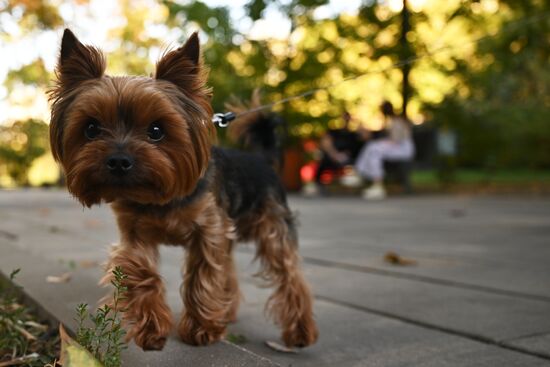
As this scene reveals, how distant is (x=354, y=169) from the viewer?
18719 mm

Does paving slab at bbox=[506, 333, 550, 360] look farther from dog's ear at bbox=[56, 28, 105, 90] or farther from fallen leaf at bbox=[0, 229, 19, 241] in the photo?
fallen leaf at bbox=[0, 229, 19, 241]

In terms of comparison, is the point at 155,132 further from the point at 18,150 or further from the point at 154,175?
the point at 18,150

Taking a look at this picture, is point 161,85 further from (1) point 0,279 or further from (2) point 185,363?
(1) point 0,279

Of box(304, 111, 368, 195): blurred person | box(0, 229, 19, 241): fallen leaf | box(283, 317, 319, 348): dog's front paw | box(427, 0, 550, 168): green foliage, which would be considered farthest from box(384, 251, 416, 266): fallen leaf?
box(427, 0, 550, 168): green foliage

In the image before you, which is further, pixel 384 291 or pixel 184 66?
pixel 384 291

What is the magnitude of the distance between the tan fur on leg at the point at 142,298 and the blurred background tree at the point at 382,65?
352 inches

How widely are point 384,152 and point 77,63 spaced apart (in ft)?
47.3

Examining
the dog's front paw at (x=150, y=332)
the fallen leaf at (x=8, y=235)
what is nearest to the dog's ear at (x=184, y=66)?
the dog's front paw at (x=150, y=332)

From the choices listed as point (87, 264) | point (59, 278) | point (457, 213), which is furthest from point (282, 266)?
point (457, 213)

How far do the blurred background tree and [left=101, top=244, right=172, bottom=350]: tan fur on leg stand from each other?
8.94 metres

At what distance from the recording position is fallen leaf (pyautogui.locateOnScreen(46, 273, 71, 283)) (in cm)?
455

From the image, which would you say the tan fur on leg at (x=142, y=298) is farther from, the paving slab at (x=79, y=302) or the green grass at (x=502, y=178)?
the green grass at (x=502, y=178)

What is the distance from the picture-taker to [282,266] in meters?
4.09

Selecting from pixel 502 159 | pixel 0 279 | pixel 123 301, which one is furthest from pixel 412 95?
pixel 123 301
